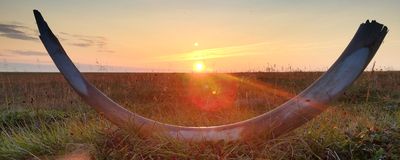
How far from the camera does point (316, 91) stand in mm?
2641

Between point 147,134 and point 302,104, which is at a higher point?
point 302,104

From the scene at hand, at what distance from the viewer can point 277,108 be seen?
9.08ft

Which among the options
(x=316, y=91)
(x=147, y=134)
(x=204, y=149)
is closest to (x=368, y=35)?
(x=316, y=91)

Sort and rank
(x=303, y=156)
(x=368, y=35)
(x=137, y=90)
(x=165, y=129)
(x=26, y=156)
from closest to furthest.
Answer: (x=368, y=35), (x=303, y=156), (x=165, y=129), (x=26, y=156), (x=137, y=90)

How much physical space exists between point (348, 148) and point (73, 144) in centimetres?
234

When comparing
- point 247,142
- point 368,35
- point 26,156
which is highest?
point 368,35

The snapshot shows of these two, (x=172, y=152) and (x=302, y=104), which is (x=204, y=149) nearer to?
(x=172, y=152)

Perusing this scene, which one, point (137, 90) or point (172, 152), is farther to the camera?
point (137, 90)

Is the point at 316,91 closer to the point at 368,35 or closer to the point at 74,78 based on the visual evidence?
the point at 368,35

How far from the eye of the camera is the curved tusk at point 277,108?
2.57 meters

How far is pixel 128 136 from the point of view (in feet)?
9.67

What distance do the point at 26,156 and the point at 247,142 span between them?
201 centimetres

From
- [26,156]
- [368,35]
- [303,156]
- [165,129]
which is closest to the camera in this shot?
[368,35]

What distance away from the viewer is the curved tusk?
2.57m
